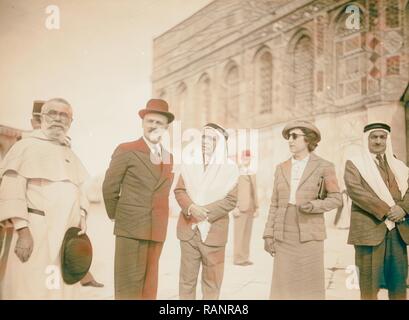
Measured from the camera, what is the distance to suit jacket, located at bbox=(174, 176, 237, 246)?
4.09m

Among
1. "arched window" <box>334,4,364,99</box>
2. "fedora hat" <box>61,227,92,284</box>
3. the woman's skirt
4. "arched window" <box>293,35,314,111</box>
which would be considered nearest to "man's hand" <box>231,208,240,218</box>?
the woman's skirt

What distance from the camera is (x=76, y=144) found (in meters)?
4.25

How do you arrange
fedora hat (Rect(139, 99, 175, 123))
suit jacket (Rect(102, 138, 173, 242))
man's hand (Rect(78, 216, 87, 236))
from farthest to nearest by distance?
fedora hat (Rect(139, 99, 175, 123)), man's hand (Rect(78, 216, 87, 236)), suit jacket (Rect(102, 138, 173, 242))

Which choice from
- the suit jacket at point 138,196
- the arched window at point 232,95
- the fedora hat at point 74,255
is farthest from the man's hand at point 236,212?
the fedora hat at point 74,255

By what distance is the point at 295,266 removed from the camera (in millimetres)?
4082

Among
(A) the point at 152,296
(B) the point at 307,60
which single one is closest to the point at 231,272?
(A) the point at 152,296

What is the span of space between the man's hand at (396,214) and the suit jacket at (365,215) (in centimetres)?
4

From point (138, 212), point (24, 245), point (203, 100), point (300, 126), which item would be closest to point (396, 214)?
point (300, 126)

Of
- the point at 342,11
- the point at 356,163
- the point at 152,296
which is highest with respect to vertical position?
the point at 342,11

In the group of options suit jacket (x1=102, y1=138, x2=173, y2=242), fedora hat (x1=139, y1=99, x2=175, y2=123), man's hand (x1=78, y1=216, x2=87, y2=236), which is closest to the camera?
suit jacket (x1=102, y1=138, x2=173, y2=242)

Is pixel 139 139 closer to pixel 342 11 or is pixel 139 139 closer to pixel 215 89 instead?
pixel 215 89

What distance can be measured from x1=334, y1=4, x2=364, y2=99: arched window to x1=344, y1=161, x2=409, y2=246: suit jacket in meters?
0.81

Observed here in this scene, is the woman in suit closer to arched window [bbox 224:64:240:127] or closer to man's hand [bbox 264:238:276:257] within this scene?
man's hand [bbox 264:238:276:257]

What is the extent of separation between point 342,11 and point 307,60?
0.57 metres
